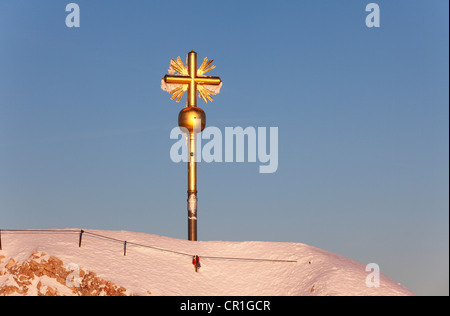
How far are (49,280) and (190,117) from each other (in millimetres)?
10225

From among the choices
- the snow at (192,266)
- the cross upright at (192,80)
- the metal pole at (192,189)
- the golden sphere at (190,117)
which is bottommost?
the snow at (192,266)

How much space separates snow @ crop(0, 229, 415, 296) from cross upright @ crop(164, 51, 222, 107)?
21.7 ft

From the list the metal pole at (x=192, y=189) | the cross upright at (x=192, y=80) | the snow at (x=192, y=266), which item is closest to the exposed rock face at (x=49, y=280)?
the snow at (x=192, y=266)

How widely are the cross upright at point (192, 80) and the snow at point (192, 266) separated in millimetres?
6611

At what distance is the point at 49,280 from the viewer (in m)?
16.7

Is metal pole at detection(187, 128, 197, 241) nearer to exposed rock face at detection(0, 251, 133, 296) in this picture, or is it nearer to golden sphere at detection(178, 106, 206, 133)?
golden sphere at detection(178, 106, 206, 133)

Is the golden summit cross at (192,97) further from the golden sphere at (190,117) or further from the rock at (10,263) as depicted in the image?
the rock at (10,263)

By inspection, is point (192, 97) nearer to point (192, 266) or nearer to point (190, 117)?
point (190, 117)

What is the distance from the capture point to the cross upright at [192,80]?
25.5 m

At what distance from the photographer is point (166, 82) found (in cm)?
2539
